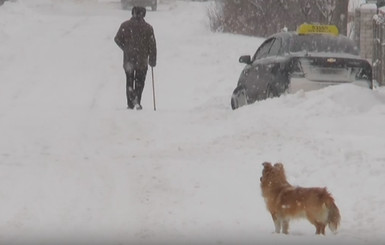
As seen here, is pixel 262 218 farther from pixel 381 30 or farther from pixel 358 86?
pixel 381 30

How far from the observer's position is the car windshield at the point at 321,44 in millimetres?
13266

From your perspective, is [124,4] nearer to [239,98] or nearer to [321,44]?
[239,98]

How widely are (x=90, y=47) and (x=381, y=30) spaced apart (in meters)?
12.1

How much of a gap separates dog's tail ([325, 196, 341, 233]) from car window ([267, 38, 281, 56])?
7.59m

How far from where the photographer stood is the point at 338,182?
850cm

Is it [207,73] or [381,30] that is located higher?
[381,30]

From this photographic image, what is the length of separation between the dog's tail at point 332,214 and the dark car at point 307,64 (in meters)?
6.60

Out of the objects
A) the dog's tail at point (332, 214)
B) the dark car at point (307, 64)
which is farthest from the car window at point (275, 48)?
the dog's tail at point (332, 214)

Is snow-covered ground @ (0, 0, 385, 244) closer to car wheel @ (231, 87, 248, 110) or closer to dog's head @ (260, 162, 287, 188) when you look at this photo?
dog's head @ (260, 162, 287, 188)

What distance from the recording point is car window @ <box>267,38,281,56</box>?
13801 mm

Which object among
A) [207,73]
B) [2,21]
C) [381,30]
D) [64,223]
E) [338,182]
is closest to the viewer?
[64,223]

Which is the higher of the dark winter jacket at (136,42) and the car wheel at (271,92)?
the dark winter jacket at (136,42)

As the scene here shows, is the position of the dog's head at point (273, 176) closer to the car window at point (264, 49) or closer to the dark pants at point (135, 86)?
the car window at point (264, 49)

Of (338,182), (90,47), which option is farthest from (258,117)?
(90,47)
